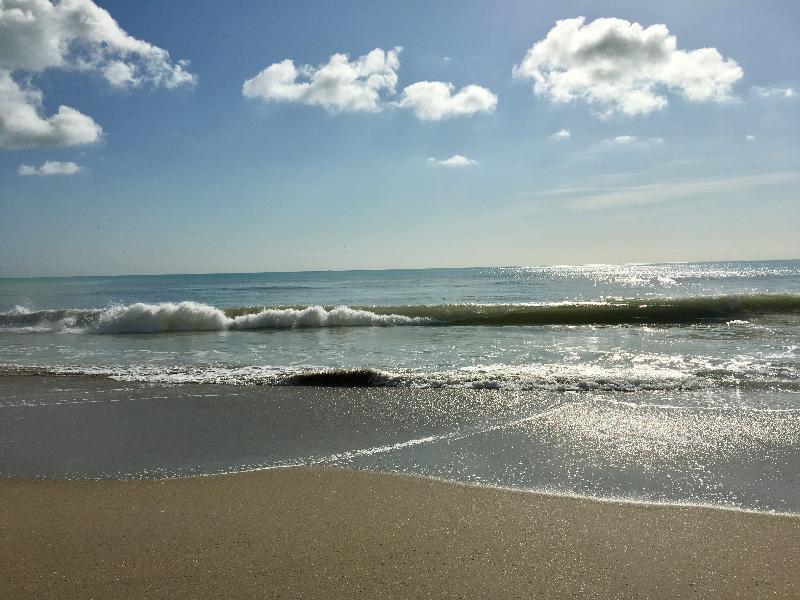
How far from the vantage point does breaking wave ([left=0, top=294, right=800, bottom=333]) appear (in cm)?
1936

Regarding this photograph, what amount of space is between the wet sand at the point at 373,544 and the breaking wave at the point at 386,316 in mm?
15586

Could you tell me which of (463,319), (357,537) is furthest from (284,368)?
(463,319)

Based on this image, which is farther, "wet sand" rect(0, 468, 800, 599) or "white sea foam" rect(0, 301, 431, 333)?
"white sea foam" rect(0, 301, 431, 333)

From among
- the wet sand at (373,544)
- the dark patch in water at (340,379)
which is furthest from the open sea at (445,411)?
the wet sand at (373,544)

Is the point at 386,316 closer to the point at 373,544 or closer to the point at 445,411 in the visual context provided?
the point at 445,411

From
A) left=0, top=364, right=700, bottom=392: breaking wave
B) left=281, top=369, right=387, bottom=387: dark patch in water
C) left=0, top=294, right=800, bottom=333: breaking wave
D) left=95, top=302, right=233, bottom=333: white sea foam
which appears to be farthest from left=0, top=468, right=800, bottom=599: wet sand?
left=95, top=302, right=233, bottom=333: white sea foam

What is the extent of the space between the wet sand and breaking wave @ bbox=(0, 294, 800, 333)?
15.6 metres

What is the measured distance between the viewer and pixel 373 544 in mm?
3051

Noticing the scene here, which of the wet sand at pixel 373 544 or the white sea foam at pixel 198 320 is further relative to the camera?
the white sea foam at pixel 198 320

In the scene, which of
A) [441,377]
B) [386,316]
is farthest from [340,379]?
[386,316]

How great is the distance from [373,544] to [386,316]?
17579 millimetres

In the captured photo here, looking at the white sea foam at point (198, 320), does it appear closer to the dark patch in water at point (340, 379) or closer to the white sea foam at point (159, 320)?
the white sea foam at point (159, 320)

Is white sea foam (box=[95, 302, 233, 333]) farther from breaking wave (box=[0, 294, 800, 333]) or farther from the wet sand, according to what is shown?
the wet sand

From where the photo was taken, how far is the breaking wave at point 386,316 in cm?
1936
